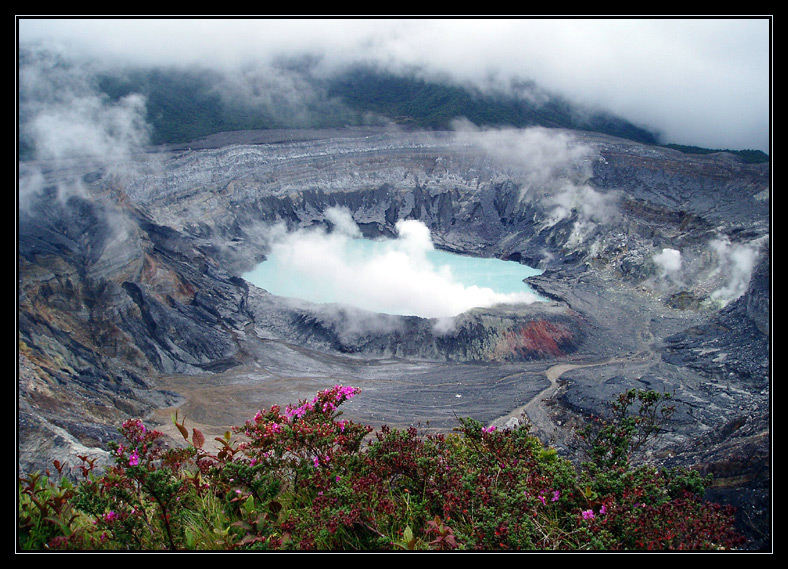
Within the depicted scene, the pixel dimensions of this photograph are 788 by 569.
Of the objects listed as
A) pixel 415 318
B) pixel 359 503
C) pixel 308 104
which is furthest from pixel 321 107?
pixel 359 503

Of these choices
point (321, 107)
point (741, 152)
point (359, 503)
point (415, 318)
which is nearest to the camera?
point (359, 503)

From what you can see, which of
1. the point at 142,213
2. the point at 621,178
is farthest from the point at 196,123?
the point at 621,178

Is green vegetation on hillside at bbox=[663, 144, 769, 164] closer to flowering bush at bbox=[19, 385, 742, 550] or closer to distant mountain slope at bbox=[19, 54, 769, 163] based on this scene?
distant mountain slope at bbox=[19, 54, 769, 163]

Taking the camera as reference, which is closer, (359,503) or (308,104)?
(359,503)

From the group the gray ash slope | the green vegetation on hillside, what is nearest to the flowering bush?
the gray ash slope

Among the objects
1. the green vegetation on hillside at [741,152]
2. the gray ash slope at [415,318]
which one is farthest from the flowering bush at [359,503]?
the green vegetation on hillside at [741,152]

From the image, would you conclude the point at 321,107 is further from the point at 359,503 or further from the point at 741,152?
the point at 359,503

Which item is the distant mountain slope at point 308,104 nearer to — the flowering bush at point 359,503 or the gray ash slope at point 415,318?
the gray ash slope at point 415,318

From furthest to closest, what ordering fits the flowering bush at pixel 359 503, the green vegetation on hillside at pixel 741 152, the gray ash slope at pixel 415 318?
the green vegetation on hillside at pixel 741 152, the gray ash slope at pixel 415 318, the flowering bush at pixel 359 503
